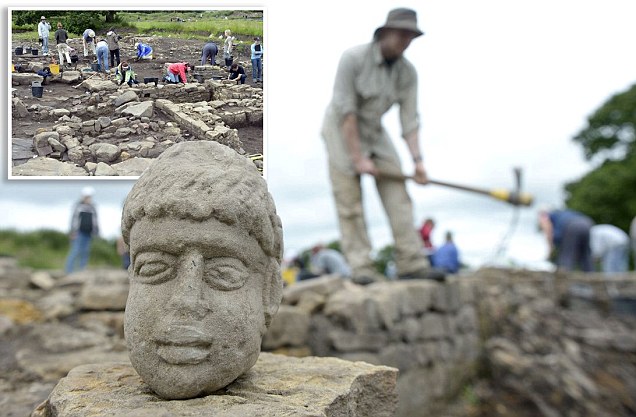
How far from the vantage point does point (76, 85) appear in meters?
3.41

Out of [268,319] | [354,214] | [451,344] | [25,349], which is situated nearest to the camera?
[268,319]

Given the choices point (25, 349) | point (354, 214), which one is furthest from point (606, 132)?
point (25, 349)

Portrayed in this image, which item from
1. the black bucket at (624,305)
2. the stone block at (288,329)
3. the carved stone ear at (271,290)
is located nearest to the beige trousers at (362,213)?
the stone block at (288,329)

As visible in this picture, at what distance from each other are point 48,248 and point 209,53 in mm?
11245

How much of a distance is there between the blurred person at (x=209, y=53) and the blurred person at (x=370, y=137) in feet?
7.71

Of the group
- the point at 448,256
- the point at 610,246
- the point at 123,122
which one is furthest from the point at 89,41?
the point at 610,246

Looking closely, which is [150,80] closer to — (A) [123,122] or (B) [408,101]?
(A) [123,122]

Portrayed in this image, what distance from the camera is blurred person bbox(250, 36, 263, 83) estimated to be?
11.5ft

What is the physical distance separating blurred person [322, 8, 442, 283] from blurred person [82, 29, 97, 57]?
268 centimetres

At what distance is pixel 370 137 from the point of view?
20.4 feet

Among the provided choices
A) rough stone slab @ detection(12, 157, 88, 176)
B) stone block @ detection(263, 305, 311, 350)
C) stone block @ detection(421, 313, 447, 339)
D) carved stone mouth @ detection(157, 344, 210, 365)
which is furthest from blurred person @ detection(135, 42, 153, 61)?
stone block @ detection(421, 313, 447, 339)

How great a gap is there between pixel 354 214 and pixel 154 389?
3.86 meters

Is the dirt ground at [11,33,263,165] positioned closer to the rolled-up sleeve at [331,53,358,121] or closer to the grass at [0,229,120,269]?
the rolled-up sleeve at [331,53,358,121]

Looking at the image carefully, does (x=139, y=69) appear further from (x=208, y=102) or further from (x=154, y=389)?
(x=154, y=389)
